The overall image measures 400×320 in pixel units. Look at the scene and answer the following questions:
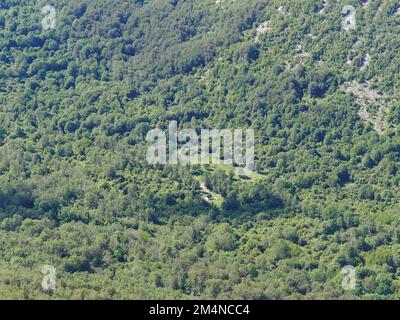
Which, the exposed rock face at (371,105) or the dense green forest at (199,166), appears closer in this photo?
the dense green forest at (199,166)

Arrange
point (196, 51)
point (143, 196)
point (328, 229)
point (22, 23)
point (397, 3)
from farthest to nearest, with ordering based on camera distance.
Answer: point (22, 23), point (196, 51), point (397, 3), point (143, 196), point (328, 229)

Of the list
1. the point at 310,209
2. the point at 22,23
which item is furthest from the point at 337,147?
the point at 22,23

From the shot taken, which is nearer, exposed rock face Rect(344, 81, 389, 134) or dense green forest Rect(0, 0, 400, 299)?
dense green forest Rect(0, 0, 400, 299)

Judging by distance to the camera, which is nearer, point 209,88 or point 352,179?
point 352,179

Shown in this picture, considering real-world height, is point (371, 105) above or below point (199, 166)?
above

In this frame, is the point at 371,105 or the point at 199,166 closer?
the point at 199,166
